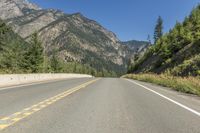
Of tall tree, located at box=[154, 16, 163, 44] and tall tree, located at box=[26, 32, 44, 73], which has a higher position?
tall tree, located at box=[154, 16, 163, 44]

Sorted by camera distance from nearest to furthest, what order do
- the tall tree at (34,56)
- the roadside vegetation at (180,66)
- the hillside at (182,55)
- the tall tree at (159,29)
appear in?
the roadside vegetation at (180,66)
the hillside at (182,55)
the tall tree at (34,56)
the tall tree at (159,29)

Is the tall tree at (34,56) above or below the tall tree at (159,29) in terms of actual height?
below

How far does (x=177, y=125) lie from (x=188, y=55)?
142 feet

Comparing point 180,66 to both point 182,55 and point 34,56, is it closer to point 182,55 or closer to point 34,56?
point 182,55

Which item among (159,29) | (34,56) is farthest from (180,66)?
(159,29)

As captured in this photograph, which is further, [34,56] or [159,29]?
[159,29]

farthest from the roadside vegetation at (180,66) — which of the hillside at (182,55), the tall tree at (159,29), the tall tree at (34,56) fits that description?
the tall tree at (159,29)

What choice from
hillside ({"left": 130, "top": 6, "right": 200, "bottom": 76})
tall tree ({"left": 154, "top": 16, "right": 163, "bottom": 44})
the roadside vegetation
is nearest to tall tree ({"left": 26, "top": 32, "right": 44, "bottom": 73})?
the roadside vegetation

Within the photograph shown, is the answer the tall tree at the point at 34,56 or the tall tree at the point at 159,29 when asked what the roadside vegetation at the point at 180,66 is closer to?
the tall tree at the point at 34,56

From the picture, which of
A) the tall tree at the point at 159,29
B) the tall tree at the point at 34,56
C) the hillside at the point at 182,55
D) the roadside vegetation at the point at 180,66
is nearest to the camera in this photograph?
the roadside vegetation at the point at 180,66

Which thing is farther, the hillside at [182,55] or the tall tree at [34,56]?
the tall tree at [34,56]

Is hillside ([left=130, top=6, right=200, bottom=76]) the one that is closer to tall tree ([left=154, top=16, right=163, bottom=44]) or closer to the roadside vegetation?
the roadside vegetation

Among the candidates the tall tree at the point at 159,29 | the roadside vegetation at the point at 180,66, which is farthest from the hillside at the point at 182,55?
the tall tree at the point at 159,29

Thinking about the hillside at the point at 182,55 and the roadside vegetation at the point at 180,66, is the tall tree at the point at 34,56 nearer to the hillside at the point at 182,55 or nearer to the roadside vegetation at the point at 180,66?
the roadside vegetation at the point at 180,66
